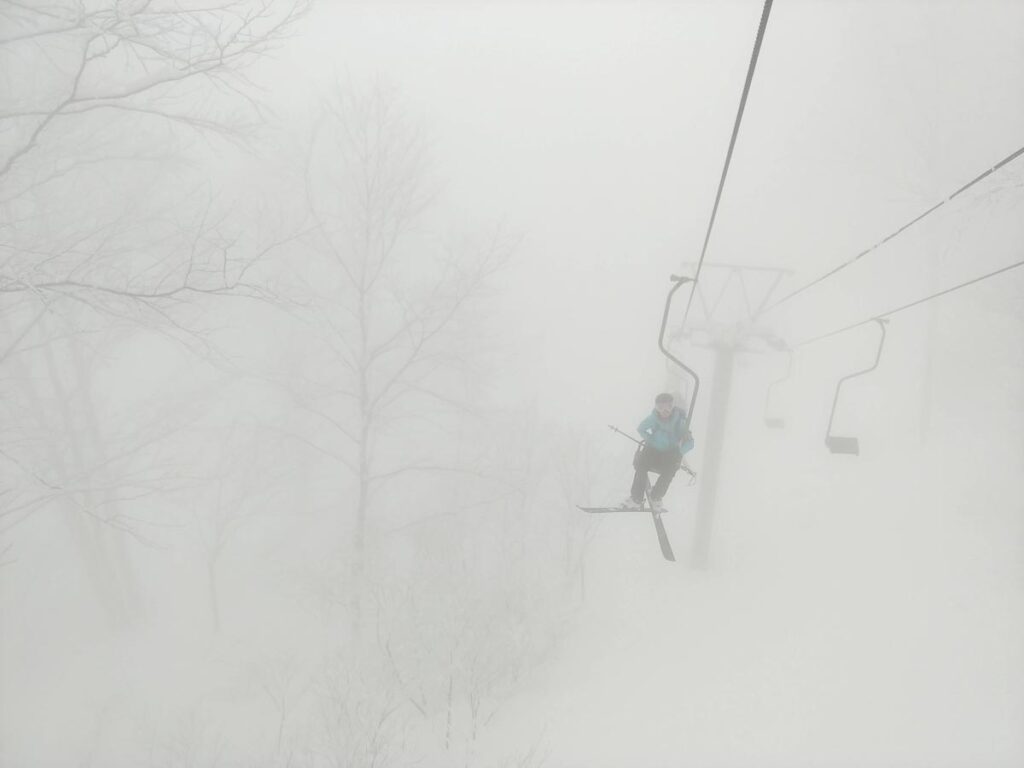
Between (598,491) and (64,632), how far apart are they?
50.9 feet

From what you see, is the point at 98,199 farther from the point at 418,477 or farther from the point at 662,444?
the point at 418,477

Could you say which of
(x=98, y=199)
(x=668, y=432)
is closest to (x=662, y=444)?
(x=668, y=432)

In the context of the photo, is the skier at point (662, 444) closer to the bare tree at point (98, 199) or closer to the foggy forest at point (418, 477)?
the foggy forest at point (418, 477)

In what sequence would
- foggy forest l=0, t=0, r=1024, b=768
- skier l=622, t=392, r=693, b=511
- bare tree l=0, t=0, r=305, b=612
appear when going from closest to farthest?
1. bare tree l=0, t=0, r=305, b=612
2. skier l=622, t=392, r=693, b=511
3. foggy forest l=0, t=0, r=1024, b=768

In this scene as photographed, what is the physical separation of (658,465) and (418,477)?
707 inches

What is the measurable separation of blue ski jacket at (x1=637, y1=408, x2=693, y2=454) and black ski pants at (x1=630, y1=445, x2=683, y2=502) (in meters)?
0.05

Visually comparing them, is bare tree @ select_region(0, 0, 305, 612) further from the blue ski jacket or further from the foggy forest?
the blue ski jacket

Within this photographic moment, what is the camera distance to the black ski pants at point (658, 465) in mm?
4927

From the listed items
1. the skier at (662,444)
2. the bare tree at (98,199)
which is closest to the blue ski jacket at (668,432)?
the skier at (662,444)

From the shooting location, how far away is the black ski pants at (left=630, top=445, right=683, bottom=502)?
4927 millimetres

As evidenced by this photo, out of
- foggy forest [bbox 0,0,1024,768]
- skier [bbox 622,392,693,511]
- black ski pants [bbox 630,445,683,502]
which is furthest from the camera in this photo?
foggy forest [bbox 0,0,1024,768]

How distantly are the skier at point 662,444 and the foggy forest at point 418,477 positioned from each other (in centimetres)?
3

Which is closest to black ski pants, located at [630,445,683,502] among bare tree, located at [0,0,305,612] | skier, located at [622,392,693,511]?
skier, located at [622,392,693,511]

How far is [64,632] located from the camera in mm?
12312
